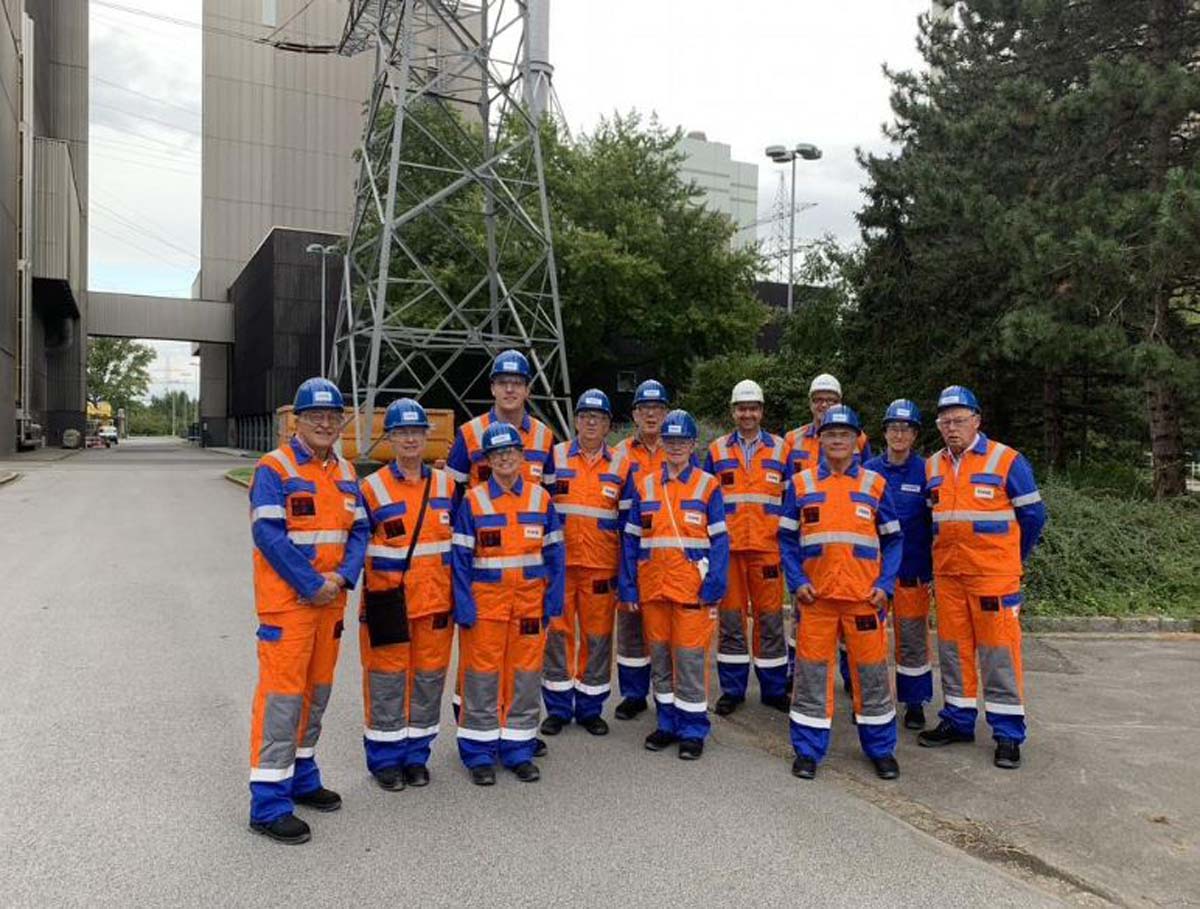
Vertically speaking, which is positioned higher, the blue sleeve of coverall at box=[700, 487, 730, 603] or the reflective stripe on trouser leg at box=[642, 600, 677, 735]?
the blue sleeve of coverall at box=[700, 487, 730, 603]

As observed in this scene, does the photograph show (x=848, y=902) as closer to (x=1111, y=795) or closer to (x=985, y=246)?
(x=1111, y=795)

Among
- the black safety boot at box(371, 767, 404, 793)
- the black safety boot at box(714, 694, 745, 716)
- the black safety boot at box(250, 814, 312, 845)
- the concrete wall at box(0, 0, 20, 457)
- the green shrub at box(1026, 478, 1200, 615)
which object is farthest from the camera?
the concrete wall at box(0, 0, 20, 457)

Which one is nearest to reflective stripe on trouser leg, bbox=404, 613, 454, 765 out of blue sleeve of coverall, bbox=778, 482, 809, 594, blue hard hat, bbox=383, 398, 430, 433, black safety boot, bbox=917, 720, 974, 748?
blue hard hat, bbox=383, 398, 430, 433

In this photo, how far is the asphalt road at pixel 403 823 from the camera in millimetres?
3721

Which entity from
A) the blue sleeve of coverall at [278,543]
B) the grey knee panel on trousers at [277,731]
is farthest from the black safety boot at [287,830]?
the blue sleeve of coverall at [278,543]

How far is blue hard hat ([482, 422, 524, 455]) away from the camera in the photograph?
16.1 feet

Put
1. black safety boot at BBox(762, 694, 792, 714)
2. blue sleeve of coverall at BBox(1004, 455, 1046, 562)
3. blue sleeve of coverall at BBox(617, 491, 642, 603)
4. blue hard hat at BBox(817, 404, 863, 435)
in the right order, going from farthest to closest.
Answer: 1. black safety boot at BBox(762, 694, 792, 714)
2. blue sleeve of coverall at BBox(617, 491, 642, 603)
3. blue sleeve of coverall at BBox(1004, 455, 1046, 562)
4. blue hard hat at BBox(817, 404, 863, 435)

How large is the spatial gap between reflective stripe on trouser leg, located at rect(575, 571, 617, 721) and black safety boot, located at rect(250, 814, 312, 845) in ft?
6.59

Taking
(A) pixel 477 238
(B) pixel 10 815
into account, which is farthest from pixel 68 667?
(A) pixel 477 238

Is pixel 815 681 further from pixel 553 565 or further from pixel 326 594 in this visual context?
pixel 326 594

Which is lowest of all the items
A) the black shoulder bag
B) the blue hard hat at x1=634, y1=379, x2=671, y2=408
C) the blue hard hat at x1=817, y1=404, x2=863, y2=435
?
the black shoulder bag

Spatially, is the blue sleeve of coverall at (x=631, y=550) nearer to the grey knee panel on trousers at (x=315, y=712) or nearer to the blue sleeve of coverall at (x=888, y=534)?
the blue sleeve of coverall at (x=888, y=534)

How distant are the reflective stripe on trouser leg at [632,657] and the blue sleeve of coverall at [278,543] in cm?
222

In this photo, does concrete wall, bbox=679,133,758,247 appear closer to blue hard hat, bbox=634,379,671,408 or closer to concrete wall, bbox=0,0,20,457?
concrete wall, bbox=0,0,20,457
